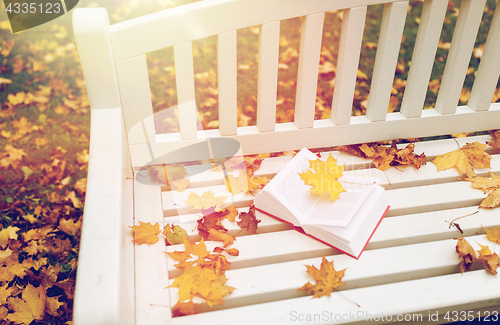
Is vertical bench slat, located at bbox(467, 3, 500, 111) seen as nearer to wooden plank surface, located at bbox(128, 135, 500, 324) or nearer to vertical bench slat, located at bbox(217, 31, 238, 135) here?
wooden plank surface, located at bbox(128, 135, 500, 324)

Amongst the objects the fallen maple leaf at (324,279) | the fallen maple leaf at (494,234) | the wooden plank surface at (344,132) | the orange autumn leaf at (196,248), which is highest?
the wooden plank surface at (344,132)

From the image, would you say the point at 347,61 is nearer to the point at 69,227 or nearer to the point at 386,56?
the point at 386,56

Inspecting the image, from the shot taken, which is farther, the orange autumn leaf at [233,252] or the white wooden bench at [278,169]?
the orange autumn leaf at [233,252]

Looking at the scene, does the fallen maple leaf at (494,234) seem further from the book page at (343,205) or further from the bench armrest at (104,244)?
the bench armrest at (104,244)

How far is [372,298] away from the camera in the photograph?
1040 millimetres

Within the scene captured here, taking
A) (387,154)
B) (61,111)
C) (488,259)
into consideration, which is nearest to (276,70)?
(387,154)

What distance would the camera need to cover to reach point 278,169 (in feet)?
4.96

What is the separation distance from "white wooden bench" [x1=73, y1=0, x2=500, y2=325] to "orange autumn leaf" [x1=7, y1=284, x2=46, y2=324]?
595mm

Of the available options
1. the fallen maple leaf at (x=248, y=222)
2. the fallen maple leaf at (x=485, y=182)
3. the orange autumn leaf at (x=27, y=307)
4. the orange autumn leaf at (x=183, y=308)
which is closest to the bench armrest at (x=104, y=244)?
the orange autumn leaf at (x=183, y=308)

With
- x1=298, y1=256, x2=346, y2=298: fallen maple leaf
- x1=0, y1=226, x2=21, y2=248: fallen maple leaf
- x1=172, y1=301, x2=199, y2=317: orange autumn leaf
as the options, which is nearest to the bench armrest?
x1=172, y1=301, x2=199, y2=317: orange autumn leaf

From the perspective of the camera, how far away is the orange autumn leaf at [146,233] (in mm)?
1167

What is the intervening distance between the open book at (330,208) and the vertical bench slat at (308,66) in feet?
0.77

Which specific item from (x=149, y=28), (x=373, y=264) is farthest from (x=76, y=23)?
(x=373, y=264)

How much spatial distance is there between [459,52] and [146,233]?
1.36 m
